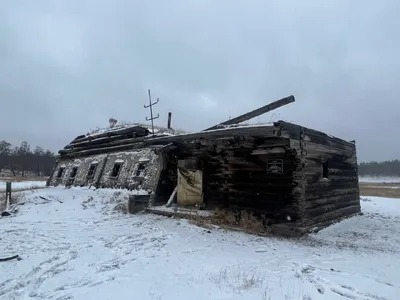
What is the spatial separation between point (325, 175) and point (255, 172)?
2857 mm

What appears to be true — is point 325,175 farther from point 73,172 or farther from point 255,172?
point 73,172

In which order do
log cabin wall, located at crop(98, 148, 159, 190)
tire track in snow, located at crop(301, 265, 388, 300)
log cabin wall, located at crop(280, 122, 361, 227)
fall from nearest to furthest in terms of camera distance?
tire track in snow, located at crop(301, 265, 388, 300)
log cabin wall, located at crop(280, 122, 361, 227)
log cabin wall, located at crop(98, 148, 159, 190)

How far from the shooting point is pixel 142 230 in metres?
10.1

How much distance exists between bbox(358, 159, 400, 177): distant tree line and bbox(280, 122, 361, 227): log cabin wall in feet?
379

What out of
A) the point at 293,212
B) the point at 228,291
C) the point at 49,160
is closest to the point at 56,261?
the point at 228,291

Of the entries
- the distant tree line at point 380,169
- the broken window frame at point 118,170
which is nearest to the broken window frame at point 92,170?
the broken window frame at point 118,170

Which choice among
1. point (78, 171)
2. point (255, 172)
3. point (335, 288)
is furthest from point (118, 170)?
point (335, 288)

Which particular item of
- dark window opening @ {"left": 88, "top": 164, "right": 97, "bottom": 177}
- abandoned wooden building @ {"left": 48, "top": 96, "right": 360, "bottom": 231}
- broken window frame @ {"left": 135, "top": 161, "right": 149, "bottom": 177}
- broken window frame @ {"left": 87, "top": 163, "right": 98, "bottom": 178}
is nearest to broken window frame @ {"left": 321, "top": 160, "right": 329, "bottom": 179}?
abandoned wooden building @ {"left": 48, "top": 96, "right": 360, "bottom": 231}

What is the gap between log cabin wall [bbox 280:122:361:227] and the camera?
10.0m

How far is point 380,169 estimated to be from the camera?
121 metres

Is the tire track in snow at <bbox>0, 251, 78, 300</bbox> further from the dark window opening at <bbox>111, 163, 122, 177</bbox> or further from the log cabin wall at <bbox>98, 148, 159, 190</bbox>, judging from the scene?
the dark window opening at <bbox>111, 163, 122, 177</bbox>

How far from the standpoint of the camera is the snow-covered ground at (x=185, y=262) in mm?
5133

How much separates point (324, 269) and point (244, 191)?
5283mm

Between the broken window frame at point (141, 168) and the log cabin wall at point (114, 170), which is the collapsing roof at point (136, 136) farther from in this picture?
the broken window frame at point (141, 168)
